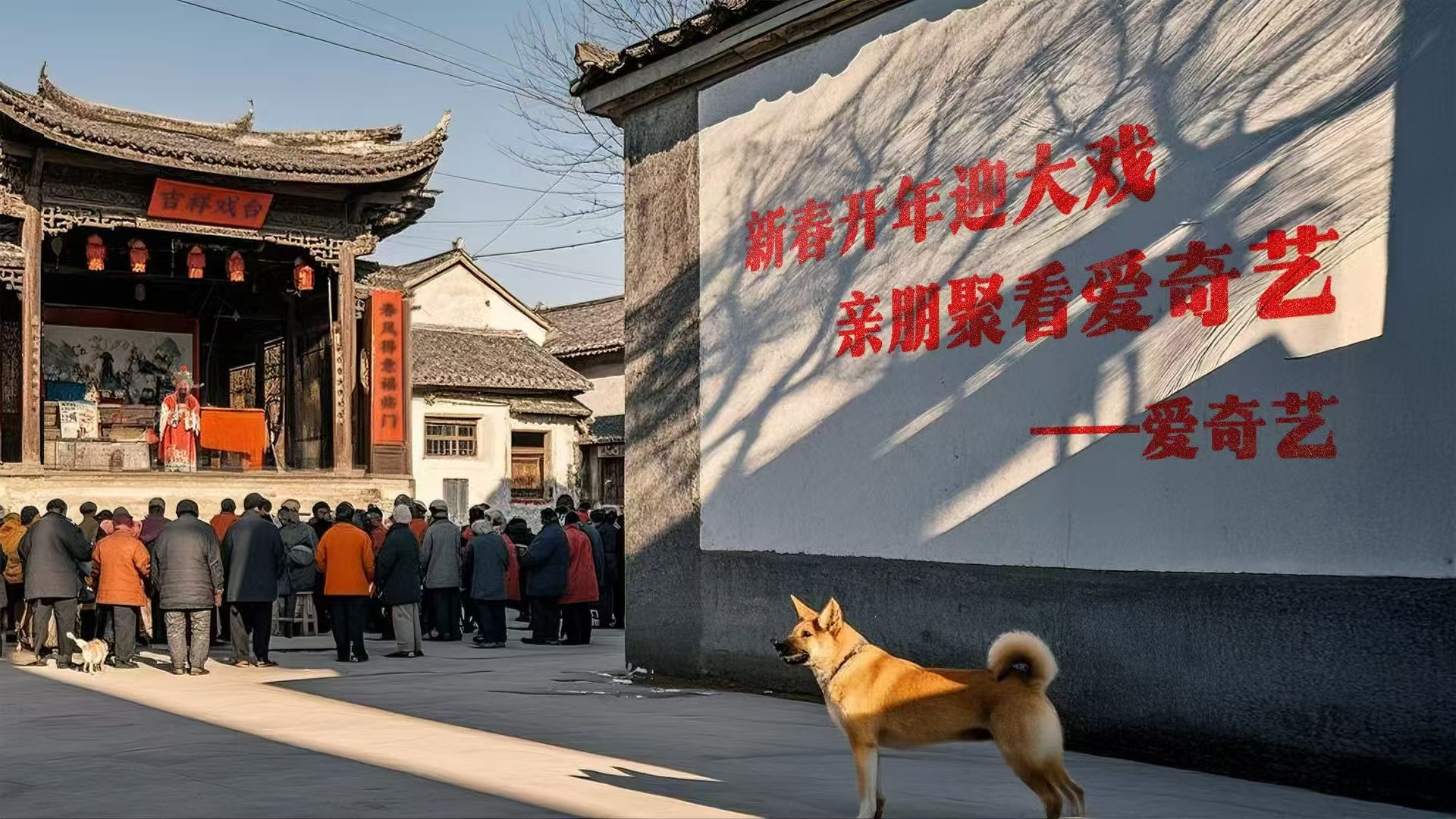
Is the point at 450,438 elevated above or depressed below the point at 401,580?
above

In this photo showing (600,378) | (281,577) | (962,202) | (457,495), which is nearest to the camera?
(962,202)

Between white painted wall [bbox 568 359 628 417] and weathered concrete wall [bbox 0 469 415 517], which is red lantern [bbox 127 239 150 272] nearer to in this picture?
weathered concrete wall [bbox 0 469 415 517]

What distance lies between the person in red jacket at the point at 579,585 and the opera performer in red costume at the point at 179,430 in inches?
391

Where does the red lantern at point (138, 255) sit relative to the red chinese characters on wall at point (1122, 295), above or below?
above

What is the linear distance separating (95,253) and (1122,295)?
63.0 feet

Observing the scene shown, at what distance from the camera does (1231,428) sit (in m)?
7.14

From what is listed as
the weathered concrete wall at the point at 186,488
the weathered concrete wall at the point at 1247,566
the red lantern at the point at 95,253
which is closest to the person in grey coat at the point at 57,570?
the weathered concrete wall at the point at 1247,566

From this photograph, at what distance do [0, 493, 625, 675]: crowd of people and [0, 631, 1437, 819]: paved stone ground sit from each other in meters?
1.44

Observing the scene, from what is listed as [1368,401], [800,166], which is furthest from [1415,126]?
[800,166]

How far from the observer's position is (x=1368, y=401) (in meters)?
6.60

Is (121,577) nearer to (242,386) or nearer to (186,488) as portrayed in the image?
(186,488)

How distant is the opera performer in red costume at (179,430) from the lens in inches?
901

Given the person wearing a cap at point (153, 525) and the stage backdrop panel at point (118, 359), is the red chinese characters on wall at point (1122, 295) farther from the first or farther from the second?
the stage backdrop panel at point (118, 359)

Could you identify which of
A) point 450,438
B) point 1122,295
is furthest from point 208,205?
point 1122,295
